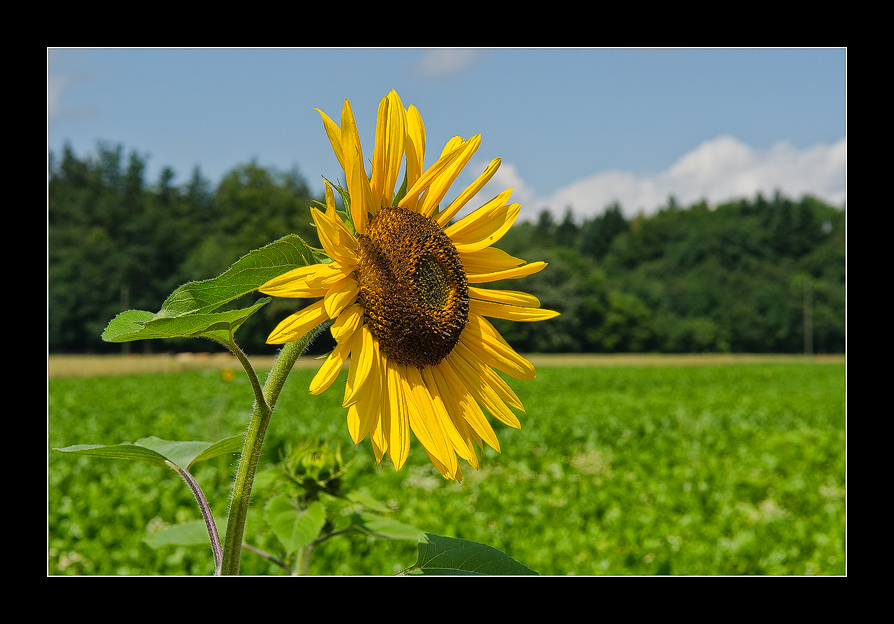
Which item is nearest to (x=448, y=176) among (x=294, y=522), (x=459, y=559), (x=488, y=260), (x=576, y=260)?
(x=488, y=260)

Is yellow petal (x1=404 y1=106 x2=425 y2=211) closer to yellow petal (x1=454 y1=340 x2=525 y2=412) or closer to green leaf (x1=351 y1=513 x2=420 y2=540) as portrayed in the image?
yellow petal (x1=454 y1=340 x2=525 y2=412)

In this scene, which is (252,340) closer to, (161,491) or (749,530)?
(161,491)

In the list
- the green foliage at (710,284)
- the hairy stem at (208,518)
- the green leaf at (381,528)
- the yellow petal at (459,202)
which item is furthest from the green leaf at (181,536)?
the green foliage at (710,284)

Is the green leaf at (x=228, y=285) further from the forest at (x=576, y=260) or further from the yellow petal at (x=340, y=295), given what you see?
the forest at (x=576, y=260)

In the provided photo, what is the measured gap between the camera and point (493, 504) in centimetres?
537

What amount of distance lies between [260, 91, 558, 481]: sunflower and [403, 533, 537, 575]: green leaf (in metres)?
0.14

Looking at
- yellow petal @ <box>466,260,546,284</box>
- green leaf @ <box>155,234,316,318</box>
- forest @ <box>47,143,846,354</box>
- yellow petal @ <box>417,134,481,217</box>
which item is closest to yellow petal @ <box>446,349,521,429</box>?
yellow petal @ <box>466,260,546,284</box>

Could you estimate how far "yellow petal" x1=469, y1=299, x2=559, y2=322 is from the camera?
89cm

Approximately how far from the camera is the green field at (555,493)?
4191mm

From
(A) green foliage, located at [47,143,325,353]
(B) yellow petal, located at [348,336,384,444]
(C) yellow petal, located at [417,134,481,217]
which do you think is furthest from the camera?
(A) green foliage, located at [47,143,325,353]

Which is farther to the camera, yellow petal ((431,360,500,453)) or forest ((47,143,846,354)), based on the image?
forest ((47,143,846,354))

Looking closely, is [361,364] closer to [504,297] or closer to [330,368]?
[330,368]

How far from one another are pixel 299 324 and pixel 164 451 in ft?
1.38

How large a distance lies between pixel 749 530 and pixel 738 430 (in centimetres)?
423
